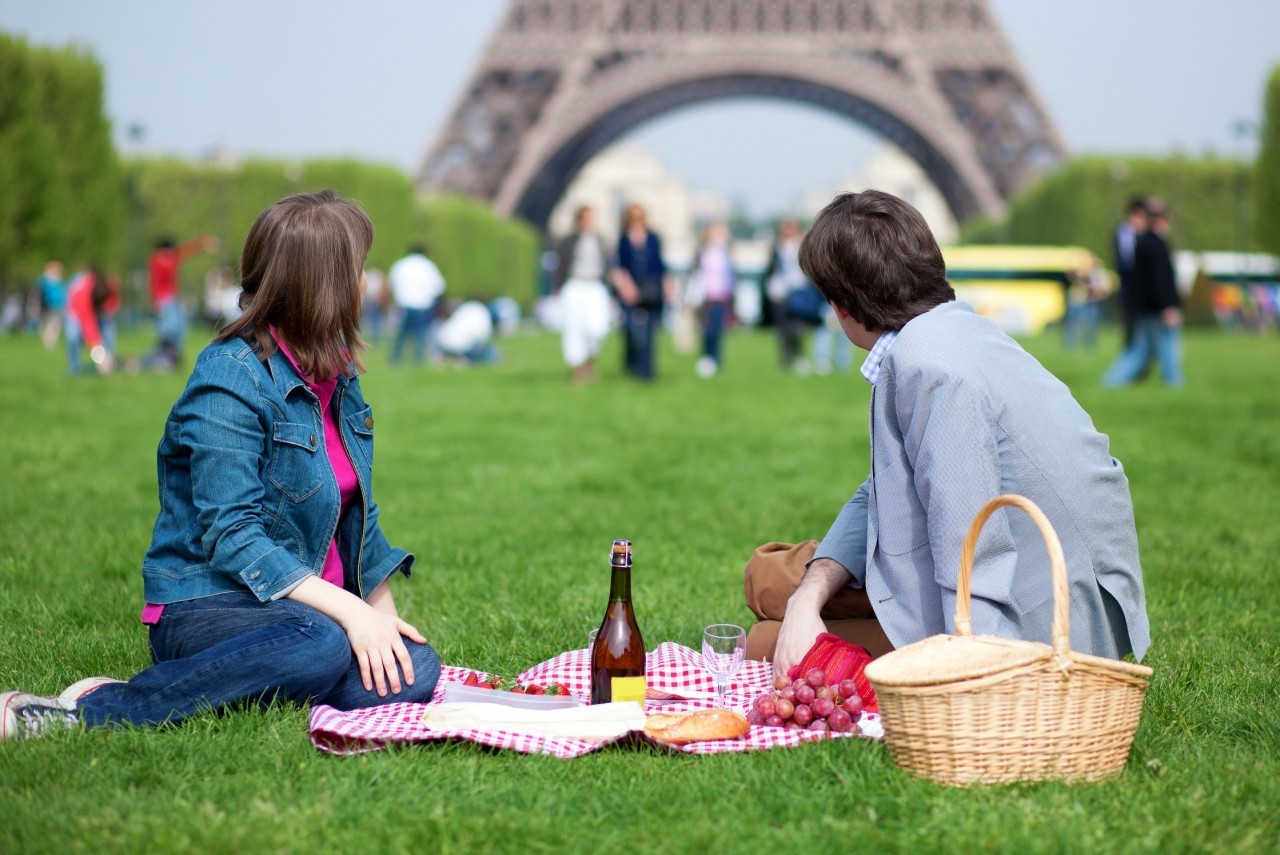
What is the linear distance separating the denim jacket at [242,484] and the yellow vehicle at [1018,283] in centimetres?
3463

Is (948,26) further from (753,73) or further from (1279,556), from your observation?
(1279,556)

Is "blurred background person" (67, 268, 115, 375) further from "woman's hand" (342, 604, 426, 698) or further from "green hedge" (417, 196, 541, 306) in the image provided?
"green hedge" (417, 196, 541, 306)

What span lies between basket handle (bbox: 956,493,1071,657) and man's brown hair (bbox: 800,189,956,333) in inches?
20.7

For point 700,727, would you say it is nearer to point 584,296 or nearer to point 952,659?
point 952,659

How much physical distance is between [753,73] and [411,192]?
10566 millimetres

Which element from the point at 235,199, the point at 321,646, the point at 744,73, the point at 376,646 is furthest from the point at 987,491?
the point at 744,73

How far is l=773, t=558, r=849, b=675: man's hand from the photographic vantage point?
2984 millimetres

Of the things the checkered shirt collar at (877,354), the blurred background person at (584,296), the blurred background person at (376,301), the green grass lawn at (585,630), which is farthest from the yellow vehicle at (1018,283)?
the checkered shirt collar at (877,354)

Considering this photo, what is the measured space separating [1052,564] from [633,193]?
86.3 metres

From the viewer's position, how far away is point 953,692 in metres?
2.35

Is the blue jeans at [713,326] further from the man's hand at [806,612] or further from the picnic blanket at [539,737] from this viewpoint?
the man's hand at [806,612]

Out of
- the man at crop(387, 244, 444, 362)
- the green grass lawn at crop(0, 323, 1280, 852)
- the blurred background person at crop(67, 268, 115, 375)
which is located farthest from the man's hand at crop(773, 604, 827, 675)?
the man at crop(387, 244, 444, 362)

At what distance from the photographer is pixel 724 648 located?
Result: 317 cm

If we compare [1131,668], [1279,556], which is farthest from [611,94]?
[1131,668]
